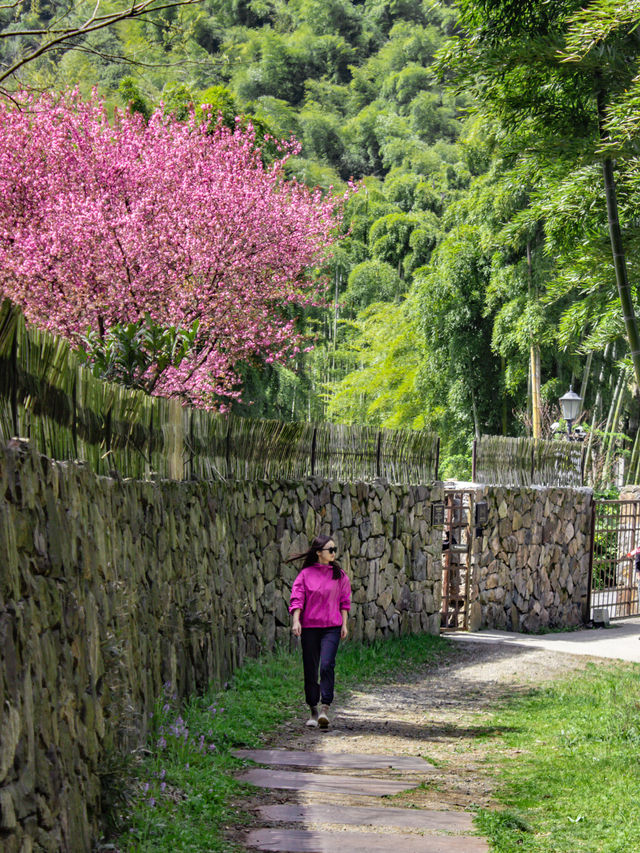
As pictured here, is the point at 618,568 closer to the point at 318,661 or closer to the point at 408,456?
the point at 408,456

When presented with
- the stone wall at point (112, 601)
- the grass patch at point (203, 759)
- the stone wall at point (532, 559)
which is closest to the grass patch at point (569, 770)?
the grass patch at point (203, 759)

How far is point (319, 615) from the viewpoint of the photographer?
8.22 meters

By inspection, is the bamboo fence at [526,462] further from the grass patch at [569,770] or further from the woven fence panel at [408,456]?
the grass patch at [569,770]

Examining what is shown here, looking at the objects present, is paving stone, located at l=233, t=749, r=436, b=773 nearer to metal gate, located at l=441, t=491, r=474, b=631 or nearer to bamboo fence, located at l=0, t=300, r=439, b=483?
bamboo fence, located at l=0, t=300, r=439, b=483

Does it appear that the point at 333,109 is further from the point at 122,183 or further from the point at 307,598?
the point at 307,598

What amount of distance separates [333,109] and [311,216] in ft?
297

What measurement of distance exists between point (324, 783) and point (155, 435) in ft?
8.52

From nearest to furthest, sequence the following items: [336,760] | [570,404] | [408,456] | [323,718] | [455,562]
Answer: [336,760] < [323,718] < [408,456] < [455,562] < [570,404]

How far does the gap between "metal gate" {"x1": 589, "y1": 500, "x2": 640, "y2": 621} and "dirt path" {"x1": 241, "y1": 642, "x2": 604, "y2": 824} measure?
4.88 m

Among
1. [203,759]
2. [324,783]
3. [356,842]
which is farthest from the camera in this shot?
[203,759]

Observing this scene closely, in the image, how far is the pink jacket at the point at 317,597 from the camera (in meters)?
8.22

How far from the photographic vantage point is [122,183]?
17.2m

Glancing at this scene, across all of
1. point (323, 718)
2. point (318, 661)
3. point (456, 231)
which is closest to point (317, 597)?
point (318, 661)

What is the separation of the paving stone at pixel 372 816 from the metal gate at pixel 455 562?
335 inches
